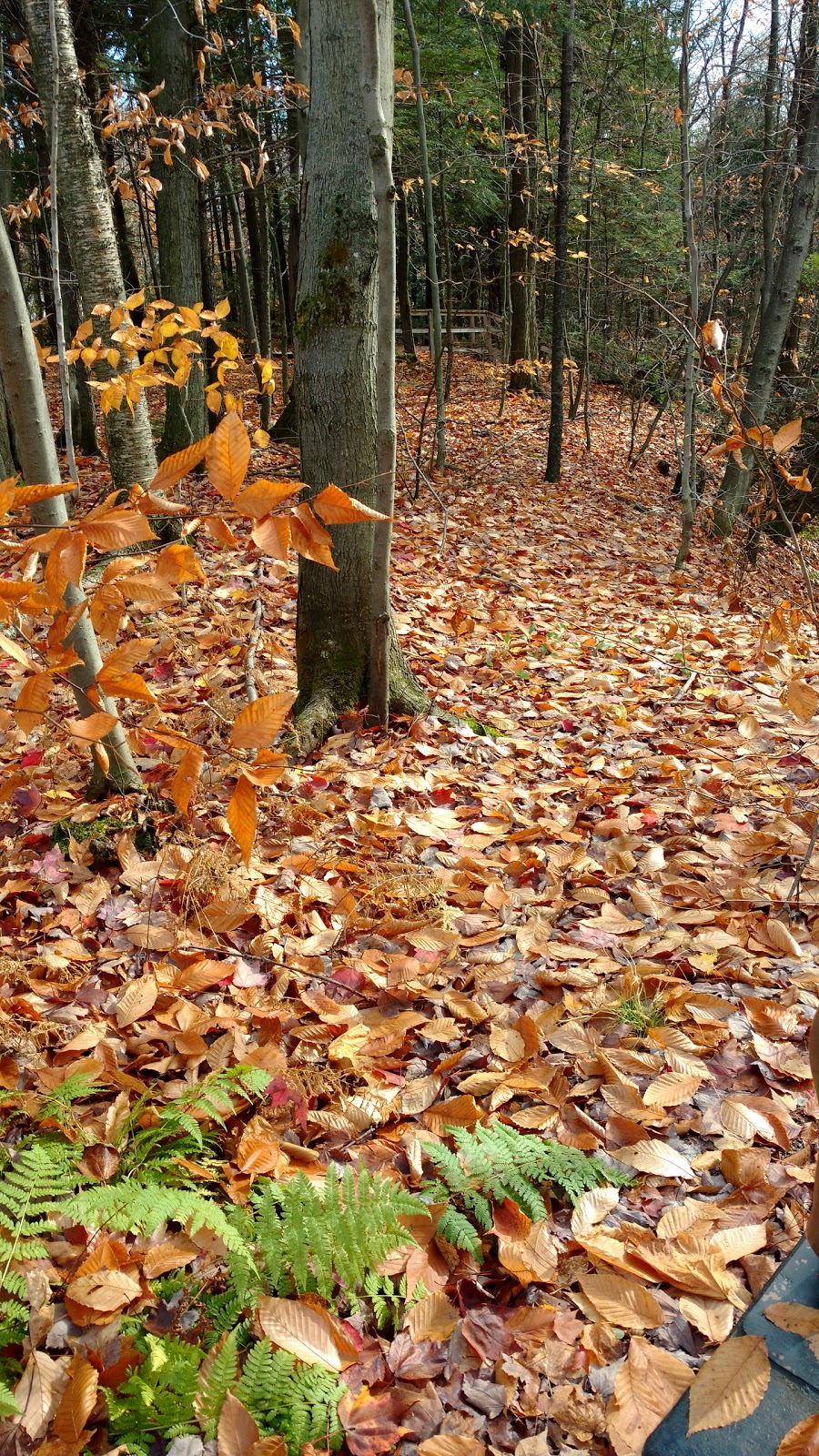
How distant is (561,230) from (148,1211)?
1074 cm

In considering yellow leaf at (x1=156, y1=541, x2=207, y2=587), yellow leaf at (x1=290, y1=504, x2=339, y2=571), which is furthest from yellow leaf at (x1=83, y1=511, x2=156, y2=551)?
yellow leaf at (x1=290, y1=504, x2=339, y2=571)

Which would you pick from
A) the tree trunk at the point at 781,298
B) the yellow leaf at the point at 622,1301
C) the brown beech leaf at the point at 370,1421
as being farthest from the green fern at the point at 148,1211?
the tree trunk at the point at 781,298

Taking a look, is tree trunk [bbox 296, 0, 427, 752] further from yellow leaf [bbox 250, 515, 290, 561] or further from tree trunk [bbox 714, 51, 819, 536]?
tree trunk [bbox 714, 51, 819, 536]

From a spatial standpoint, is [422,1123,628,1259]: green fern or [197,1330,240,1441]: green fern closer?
[197,1330,240,1441]: green fern

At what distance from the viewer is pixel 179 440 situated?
28.8 ft

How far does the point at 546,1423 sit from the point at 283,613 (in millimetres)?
4505

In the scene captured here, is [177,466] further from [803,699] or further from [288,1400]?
[803,699]

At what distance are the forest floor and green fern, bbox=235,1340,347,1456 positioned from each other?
6 centimetres

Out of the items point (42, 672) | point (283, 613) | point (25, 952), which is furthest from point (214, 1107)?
point (283, 613)

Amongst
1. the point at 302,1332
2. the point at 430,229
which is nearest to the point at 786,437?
the point at 302,1332

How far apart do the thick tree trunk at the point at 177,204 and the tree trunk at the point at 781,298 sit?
6016 mm

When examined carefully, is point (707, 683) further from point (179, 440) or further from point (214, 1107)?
point (179, 440)

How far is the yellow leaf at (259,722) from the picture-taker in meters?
1.48

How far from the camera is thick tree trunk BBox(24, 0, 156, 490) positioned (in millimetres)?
4801
